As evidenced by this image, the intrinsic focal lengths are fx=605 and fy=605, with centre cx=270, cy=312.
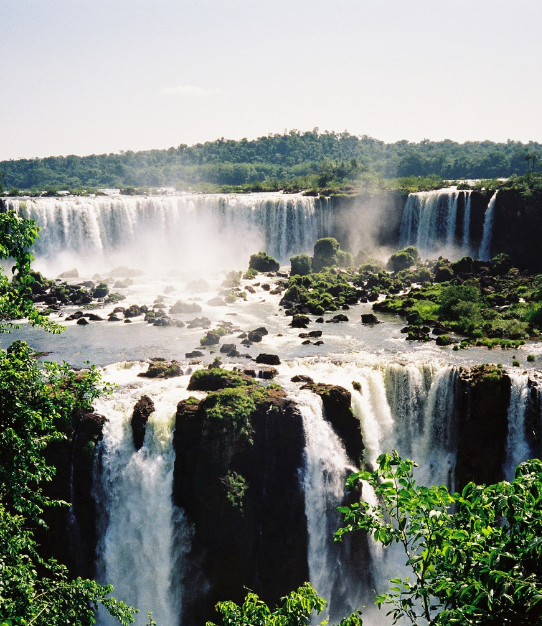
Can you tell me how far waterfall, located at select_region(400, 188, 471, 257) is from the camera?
49531mm

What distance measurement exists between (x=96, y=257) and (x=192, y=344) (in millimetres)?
25978

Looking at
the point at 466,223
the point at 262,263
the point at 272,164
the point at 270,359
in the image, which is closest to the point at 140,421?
the point at 270,359

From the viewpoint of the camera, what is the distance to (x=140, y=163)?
124 metres

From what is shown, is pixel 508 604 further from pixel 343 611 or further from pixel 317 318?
pixel 317 318

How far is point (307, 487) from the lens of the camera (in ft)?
67.1

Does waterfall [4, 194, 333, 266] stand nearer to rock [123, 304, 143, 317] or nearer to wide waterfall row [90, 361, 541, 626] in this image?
rock [123, 304, 143, 317]

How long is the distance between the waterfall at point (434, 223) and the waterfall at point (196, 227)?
23.5 feet

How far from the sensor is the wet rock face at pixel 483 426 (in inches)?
856

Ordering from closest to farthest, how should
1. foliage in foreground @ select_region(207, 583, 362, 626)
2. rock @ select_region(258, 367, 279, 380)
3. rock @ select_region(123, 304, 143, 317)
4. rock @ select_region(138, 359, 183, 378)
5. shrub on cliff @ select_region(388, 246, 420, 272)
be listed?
foliage in foreground @ select_region(207, 583, 362, 626)
rock @ select_region(258, 367, 279, 380)
rock @ select_region(138, 359, 183, 378)
rock @ select_region(123, 304, 143, 317)
shrub on cliff @ select_region(388, 246, 420, 272)

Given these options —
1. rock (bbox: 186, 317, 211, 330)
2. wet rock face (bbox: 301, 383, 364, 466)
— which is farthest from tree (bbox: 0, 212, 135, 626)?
rock (bbox: 186, 317, 211, 330)

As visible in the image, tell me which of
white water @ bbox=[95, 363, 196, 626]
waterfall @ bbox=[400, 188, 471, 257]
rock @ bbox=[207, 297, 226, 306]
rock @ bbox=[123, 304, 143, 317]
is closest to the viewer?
white water @ bbox=[95, 363, 196, 626]

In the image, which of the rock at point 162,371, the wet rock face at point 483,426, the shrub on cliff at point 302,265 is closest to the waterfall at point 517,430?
the wet rock face at point 483,426

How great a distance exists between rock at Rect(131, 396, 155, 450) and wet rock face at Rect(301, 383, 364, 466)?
5946 mm

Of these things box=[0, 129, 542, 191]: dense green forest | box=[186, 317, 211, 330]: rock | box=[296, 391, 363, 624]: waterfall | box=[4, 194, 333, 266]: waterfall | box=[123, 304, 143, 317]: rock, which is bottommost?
box=[296, 391, 363, 624]: waterfall
